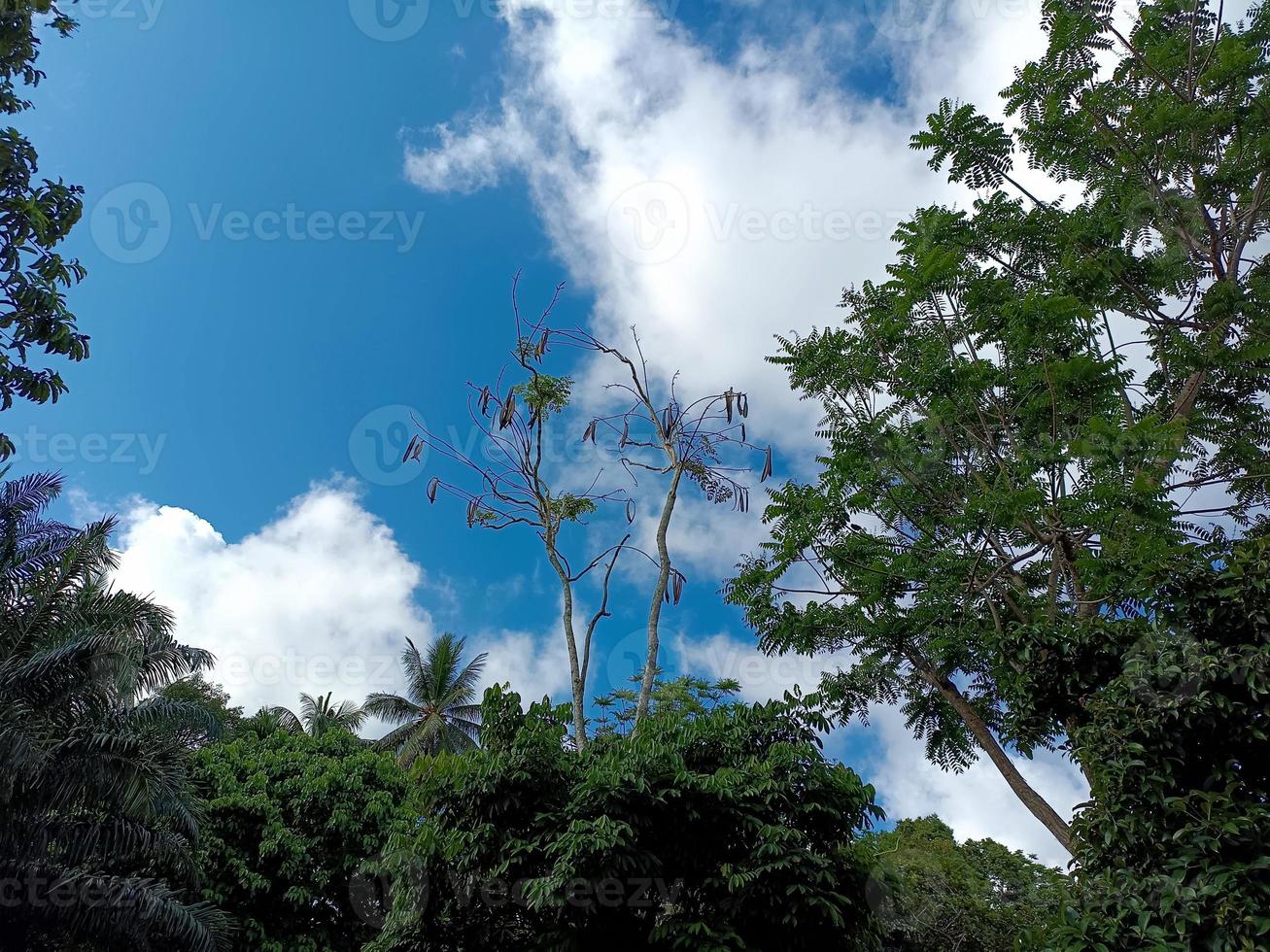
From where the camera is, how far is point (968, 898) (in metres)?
13.6

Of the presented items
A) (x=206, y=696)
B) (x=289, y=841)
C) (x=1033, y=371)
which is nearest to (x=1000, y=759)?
(x=1033, y=371)

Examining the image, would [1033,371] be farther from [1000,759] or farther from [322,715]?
[322,715]

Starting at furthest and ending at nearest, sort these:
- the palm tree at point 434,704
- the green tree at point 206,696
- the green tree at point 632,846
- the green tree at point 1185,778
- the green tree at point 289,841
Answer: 1. the palm tree at point 434,704
2. the green tree at point 206,696
3. the green tree at point 289,841
4. the green tree at point 632,846
5. the green tree at point 1185,778

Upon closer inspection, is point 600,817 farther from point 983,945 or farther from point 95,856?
point 983,945

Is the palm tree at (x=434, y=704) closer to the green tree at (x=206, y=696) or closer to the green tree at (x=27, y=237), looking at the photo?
the green tree at (x=206, y=696)

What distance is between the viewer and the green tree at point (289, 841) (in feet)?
44.3

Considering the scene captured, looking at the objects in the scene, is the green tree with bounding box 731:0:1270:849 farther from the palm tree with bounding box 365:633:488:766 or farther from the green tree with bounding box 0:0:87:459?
the palm tree with bounding box 365:633:488:766

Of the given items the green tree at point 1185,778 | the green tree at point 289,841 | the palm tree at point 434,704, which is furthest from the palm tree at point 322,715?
the green tree at point 1185,778

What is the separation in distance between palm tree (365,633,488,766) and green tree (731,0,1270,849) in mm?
19694

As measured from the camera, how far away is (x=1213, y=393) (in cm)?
1023

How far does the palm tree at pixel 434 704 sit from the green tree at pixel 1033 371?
19694 millimetres

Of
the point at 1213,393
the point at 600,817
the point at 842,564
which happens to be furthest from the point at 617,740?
the point at 1213,393

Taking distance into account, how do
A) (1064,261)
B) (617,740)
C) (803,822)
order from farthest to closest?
1. (1064,261)
2. (617,740)
3. (803,822)

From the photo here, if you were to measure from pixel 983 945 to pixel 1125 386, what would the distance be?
882 cm
